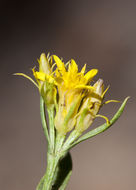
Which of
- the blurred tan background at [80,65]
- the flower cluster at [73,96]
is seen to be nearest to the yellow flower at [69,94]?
the flower cluster at [73,96]

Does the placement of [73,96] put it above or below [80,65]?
above

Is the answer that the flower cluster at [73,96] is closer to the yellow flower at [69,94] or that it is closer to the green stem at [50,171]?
the yellow flower at [69,94]

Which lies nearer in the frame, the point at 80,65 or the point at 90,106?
the point at 90,106

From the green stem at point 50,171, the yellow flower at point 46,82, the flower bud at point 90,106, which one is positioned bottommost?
the green stem at point 50,171

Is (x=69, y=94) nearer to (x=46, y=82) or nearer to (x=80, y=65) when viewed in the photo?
(x=46, y=82)

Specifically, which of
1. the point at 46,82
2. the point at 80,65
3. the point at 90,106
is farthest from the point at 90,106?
the point at 80,65

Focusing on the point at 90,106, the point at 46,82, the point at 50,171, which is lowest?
the point at 50,171

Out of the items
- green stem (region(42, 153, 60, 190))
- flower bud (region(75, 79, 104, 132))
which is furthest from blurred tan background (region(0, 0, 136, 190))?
flower bud (region(75, 79, 104, 132))

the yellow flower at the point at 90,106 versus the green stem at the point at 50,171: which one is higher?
the yellow flower at the point at 90,106

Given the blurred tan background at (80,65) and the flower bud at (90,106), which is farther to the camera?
the blurred tan background at (80,65)
